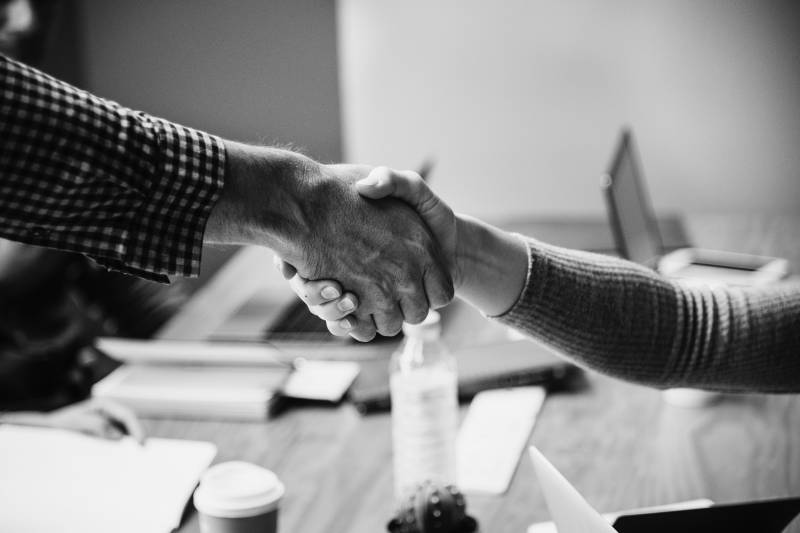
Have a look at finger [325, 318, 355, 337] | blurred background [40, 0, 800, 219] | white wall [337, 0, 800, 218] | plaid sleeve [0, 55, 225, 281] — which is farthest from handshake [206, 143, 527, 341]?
white wall [337, 0, 800, 218]

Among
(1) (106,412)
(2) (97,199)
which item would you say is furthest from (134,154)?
(1) (106,412)

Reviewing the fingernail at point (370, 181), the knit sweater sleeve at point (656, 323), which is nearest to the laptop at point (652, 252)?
the knit sweater sleeve at point (656, 323)

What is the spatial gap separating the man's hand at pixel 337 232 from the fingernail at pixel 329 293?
2 cm

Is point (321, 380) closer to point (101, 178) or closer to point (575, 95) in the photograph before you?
point (101, 178)

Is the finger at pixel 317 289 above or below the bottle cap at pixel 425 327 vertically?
above

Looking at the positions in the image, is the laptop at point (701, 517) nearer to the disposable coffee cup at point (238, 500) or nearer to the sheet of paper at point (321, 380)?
the disposable coffee cup at point (238, 500)

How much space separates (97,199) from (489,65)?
92.1 inches

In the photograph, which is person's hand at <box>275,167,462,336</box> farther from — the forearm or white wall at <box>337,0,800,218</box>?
white wall at <box>337,0,800,218</box>

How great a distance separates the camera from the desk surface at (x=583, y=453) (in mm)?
1138

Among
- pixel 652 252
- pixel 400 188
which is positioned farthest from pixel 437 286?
pixel 652 252

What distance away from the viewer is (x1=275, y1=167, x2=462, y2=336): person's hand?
1168 millimetres

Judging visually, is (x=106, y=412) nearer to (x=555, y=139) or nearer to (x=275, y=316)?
(x=275, y=316)

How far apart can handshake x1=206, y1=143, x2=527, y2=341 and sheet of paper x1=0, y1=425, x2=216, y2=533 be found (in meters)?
0.30

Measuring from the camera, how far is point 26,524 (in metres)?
1.10
